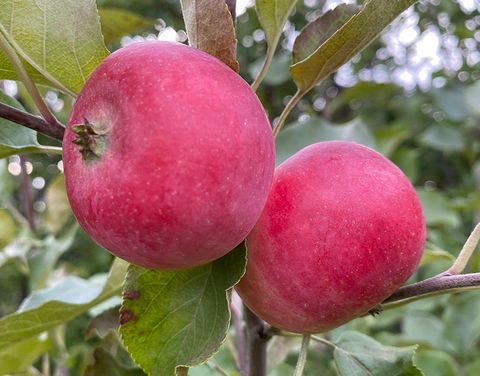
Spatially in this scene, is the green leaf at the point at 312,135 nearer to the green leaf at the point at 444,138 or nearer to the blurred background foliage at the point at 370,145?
the blurred background foliage at the point at 370,145

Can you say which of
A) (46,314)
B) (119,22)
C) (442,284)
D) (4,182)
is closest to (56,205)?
(4,182)

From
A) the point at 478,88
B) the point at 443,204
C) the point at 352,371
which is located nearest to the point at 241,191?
the point at 352,371

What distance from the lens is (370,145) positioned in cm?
122

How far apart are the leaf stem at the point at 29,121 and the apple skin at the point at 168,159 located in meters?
0.07

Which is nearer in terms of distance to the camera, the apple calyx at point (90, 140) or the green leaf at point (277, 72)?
the apple calyx at point (90, 140)

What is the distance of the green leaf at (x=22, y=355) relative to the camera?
3.85 ft

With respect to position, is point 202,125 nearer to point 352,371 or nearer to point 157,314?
point 157,314

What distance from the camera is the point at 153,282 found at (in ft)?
2.21

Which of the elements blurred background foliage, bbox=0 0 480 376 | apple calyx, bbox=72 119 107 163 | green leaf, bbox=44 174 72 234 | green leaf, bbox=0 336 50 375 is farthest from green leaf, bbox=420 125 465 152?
apple calyx, bbox=72 119 107 163

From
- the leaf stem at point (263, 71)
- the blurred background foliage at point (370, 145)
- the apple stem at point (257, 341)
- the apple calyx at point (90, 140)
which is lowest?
the blurred background foliage at point (370, 145)

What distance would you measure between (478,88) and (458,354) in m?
0.85

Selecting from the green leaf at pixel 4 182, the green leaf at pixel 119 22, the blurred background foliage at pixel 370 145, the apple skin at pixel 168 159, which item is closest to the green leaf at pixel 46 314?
the blurred background foliage at pixel 370 145

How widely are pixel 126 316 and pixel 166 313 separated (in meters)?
0.04

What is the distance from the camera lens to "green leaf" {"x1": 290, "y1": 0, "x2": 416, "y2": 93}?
622mm
